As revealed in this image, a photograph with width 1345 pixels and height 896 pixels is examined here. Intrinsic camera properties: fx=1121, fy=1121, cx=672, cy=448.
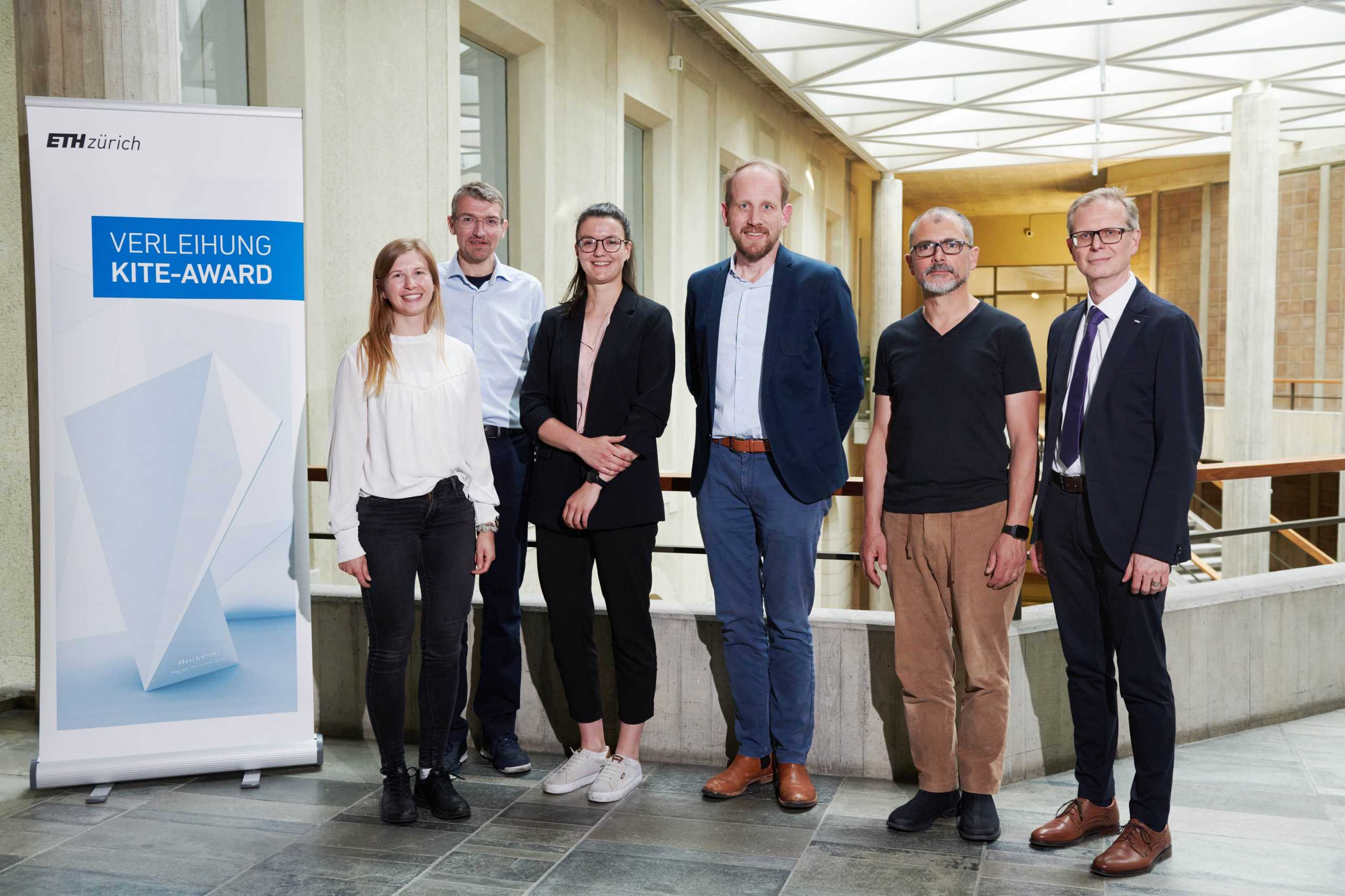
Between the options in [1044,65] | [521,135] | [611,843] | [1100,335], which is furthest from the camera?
[1044,65]

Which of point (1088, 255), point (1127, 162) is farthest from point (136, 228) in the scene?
point (1127, 162)

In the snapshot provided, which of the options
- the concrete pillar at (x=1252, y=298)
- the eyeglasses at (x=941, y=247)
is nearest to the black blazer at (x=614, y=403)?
the eyeglasses at (x=941, y=247)

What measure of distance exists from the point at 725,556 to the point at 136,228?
2.15m

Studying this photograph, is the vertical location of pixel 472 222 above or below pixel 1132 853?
above

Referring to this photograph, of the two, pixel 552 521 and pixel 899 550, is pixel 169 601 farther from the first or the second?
pixel 899 550

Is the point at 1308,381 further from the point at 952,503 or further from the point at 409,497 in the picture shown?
the point at 409,497

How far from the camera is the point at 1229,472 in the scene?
445 cm

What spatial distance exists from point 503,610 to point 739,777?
962 mm

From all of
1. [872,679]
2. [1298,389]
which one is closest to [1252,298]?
[1298,389]

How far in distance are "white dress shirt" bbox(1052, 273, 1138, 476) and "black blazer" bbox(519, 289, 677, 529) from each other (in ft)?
3.89

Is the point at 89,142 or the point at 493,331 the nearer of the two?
the point at 89,142

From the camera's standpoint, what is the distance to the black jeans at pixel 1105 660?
9.65 ft

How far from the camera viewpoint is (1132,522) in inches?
114

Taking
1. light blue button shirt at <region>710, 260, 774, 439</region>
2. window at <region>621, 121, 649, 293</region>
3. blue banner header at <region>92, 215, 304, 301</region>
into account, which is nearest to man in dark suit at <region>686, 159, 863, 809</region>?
light blue button shirt at <region>710, 260, 774, 439</region>
